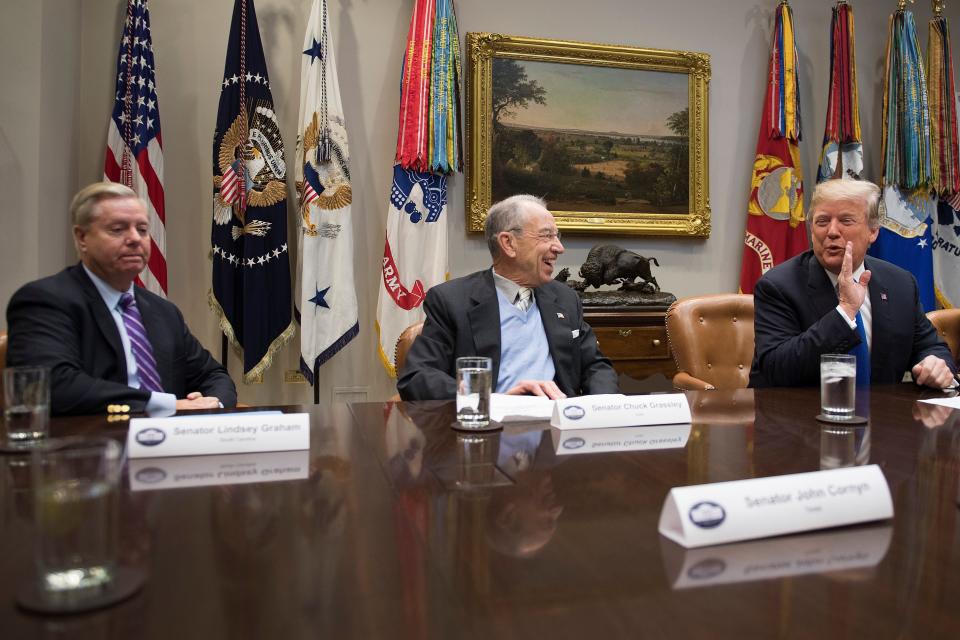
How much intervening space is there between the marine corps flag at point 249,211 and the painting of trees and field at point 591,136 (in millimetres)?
1429

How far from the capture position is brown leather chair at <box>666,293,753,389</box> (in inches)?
109

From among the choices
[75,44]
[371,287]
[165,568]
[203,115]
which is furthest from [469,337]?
[75,44]

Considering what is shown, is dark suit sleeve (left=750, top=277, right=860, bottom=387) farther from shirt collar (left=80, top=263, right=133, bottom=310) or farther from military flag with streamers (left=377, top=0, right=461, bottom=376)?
military flag with streamers (left=377, top=0, right=461, bottom=376)

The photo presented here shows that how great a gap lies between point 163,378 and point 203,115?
2553mm

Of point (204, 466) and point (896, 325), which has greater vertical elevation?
point (896, 325)

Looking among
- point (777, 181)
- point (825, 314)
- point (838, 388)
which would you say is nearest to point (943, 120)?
point (777, 181)

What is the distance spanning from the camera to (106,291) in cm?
211

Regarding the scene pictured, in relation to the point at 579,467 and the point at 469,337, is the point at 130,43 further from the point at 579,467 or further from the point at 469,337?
the point at 579,467

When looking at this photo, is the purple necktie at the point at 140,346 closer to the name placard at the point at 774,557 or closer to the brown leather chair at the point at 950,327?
the name placard at the point at 774,557

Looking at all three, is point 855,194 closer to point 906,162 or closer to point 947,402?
point 947,402

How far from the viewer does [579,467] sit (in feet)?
3.64

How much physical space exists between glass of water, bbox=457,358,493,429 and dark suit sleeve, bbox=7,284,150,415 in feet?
2.66

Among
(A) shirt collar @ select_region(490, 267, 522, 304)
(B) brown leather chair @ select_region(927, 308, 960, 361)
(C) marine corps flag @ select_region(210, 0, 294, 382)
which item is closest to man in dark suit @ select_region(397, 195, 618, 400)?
(A) shirt collar @ select_region(490, 267, 522, 304)

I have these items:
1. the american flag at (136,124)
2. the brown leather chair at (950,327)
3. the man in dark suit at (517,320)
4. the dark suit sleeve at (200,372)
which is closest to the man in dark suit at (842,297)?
the brown leather chair at (950,327)
